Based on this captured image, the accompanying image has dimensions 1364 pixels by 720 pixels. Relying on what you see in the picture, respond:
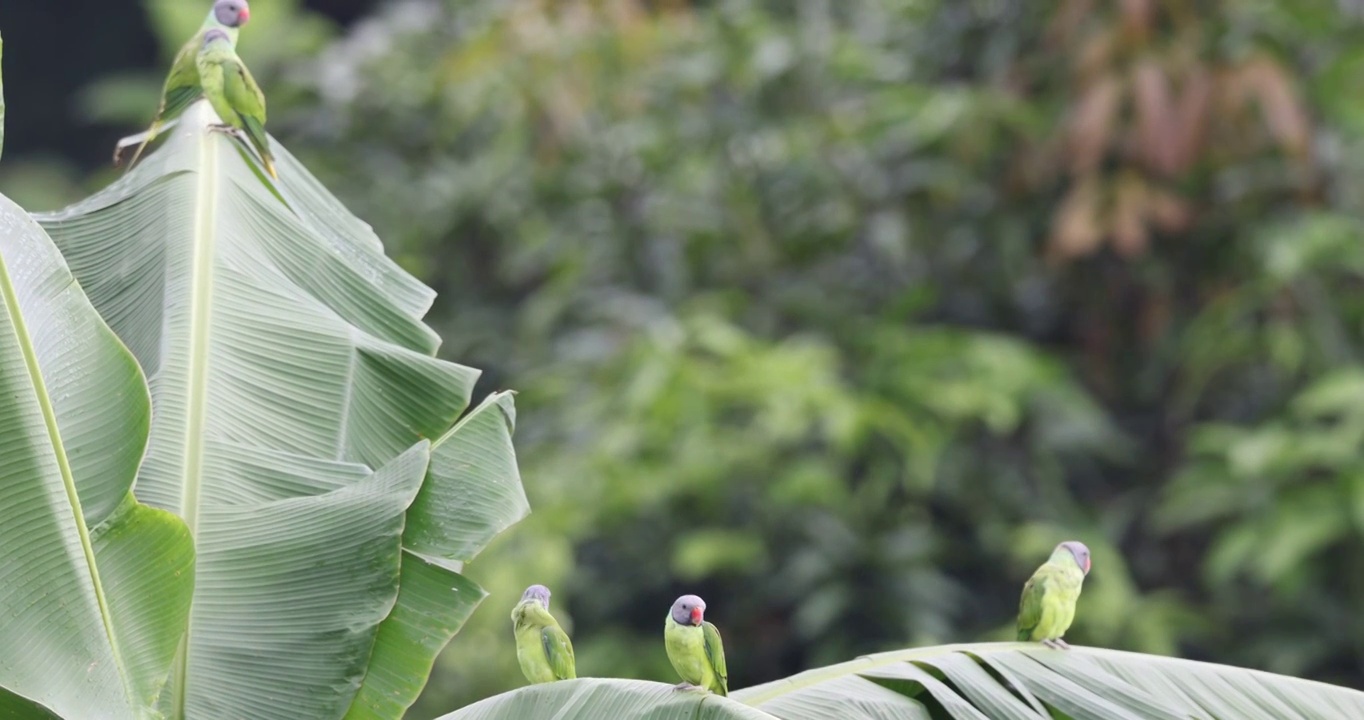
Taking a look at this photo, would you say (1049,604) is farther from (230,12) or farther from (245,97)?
(230,12)

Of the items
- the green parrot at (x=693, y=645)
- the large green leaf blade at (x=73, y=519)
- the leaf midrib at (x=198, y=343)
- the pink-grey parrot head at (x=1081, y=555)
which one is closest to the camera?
the large green leaf blade at (x=73, y=519)

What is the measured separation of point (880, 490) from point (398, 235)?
3.52 metres

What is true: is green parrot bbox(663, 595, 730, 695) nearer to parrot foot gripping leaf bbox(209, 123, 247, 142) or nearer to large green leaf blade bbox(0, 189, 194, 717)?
large green leaf blade bbox(0, 189, 194, 717)

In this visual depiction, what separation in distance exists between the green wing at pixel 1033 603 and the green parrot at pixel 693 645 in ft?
2.70

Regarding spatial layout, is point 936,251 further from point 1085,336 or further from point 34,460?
point 34,460

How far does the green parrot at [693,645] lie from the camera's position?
10.8 ft

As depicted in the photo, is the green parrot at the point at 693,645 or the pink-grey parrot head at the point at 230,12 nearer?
the green parrot at the point at 693,645

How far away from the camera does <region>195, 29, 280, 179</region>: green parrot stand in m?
4.07

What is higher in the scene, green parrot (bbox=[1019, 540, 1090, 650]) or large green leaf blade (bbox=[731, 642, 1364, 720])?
green parrot (bbox=[1019, 540, 1090, 650])

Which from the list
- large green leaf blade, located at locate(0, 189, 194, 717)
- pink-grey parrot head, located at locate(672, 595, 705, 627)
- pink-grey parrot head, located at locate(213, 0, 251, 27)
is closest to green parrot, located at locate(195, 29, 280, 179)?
pink-grey parrot head, located at locate(213, 0, 251, 27)

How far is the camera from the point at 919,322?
8.16 metres

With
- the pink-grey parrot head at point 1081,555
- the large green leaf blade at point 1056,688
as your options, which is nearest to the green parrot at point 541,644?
the large green leaf blade at point 1056,688

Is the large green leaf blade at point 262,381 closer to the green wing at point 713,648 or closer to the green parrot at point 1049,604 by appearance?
the green wing at point 713,648

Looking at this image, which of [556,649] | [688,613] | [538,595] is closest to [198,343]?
[538,595]
